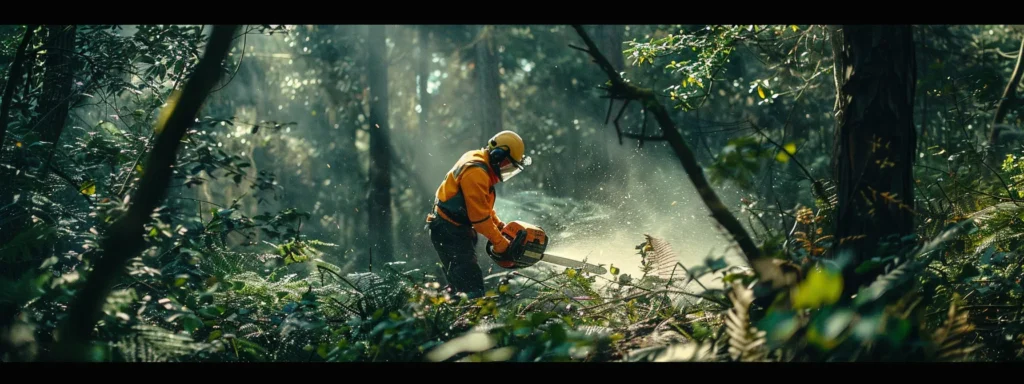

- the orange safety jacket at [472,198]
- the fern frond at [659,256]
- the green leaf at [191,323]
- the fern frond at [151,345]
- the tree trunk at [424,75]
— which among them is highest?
the tree trunk at [424,75]

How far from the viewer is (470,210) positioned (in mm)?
7391

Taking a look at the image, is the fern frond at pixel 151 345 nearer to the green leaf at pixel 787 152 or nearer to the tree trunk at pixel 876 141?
the green leaf at pixel 787 152

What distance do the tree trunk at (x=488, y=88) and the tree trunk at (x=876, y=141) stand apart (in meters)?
21.4

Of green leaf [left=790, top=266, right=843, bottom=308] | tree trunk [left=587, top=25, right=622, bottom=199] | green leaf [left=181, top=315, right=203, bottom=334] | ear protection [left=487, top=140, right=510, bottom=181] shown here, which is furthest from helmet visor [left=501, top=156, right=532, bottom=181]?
tree trunk [left=587, top=25, right=622, bottom=199]

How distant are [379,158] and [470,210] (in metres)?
18.0

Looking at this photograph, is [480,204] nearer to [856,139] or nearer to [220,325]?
[220,325]

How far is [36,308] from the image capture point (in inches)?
176

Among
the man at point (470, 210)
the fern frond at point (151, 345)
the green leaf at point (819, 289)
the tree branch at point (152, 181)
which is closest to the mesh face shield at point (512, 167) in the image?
the man at point (470, 210)

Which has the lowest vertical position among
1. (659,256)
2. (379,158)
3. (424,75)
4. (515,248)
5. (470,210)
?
(659,256)

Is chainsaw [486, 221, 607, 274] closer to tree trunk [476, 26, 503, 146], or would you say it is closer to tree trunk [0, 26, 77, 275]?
tree trunk [0, 26, 77, 275]

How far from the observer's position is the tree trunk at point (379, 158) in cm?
2366

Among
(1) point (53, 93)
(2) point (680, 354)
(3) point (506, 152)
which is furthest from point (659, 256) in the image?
(1) point (53, 93)

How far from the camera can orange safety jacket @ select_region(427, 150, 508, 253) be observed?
7.39m

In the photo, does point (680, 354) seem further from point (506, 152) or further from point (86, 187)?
point (506, 152)
